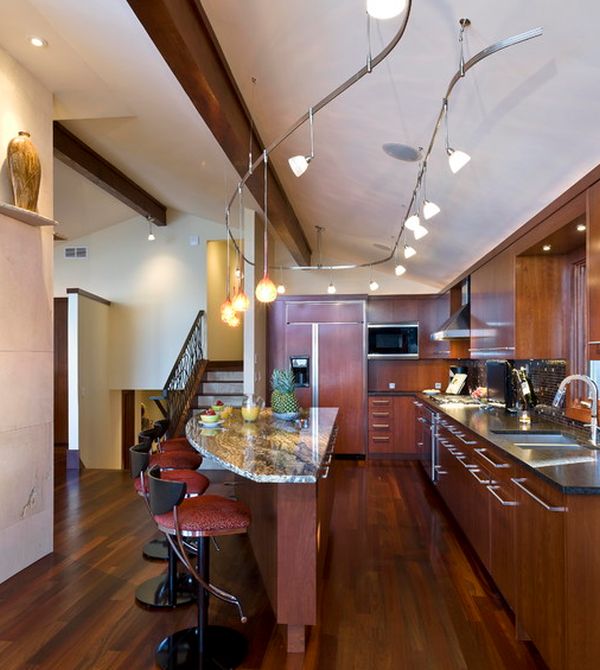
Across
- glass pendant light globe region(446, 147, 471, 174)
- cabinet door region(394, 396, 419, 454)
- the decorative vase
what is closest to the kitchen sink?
glass pendant light globe region(446, 147, 471, 174)

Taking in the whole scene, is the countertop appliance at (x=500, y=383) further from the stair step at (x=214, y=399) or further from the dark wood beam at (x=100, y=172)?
the dark wood beam at (x=100, y=172)

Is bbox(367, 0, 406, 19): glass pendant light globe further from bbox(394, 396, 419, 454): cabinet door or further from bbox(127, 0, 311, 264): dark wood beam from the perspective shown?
bbox(394, 396, 419, 454): cabinet door

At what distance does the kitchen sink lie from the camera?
2973mm

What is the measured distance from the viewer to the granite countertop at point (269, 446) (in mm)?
2258

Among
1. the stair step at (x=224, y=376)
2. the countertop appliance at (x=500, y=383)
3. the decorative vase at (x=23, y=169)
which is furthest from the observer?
the stair step at (x=224, y=376)

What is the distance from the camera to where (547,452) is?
2580 millimetres

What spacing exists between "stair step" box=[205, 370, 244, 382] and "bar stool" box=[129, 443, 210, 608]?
4.74m

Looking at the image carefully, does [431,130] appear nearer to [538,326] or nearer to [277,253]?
[538,326]

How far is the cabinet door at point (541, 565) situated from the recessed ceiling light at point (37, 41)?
366 centimetres

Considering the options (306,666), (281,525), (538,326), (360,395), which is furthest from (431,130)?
(360,395)

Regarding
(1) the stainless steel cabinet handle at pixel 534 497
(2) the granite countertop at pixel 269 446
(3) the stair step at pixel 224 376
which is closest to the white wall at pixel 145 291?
(3) the stair step at pixel 224 376

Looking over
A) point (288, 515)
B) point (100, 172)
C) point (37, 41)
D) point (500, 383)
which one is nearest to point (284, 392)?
point (288, 515)

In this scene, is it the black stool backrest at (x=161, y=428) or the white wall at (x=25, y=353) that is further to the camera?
the black stool backrest at (x=161, y=428)

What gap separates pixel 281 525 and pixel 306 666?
61cm
